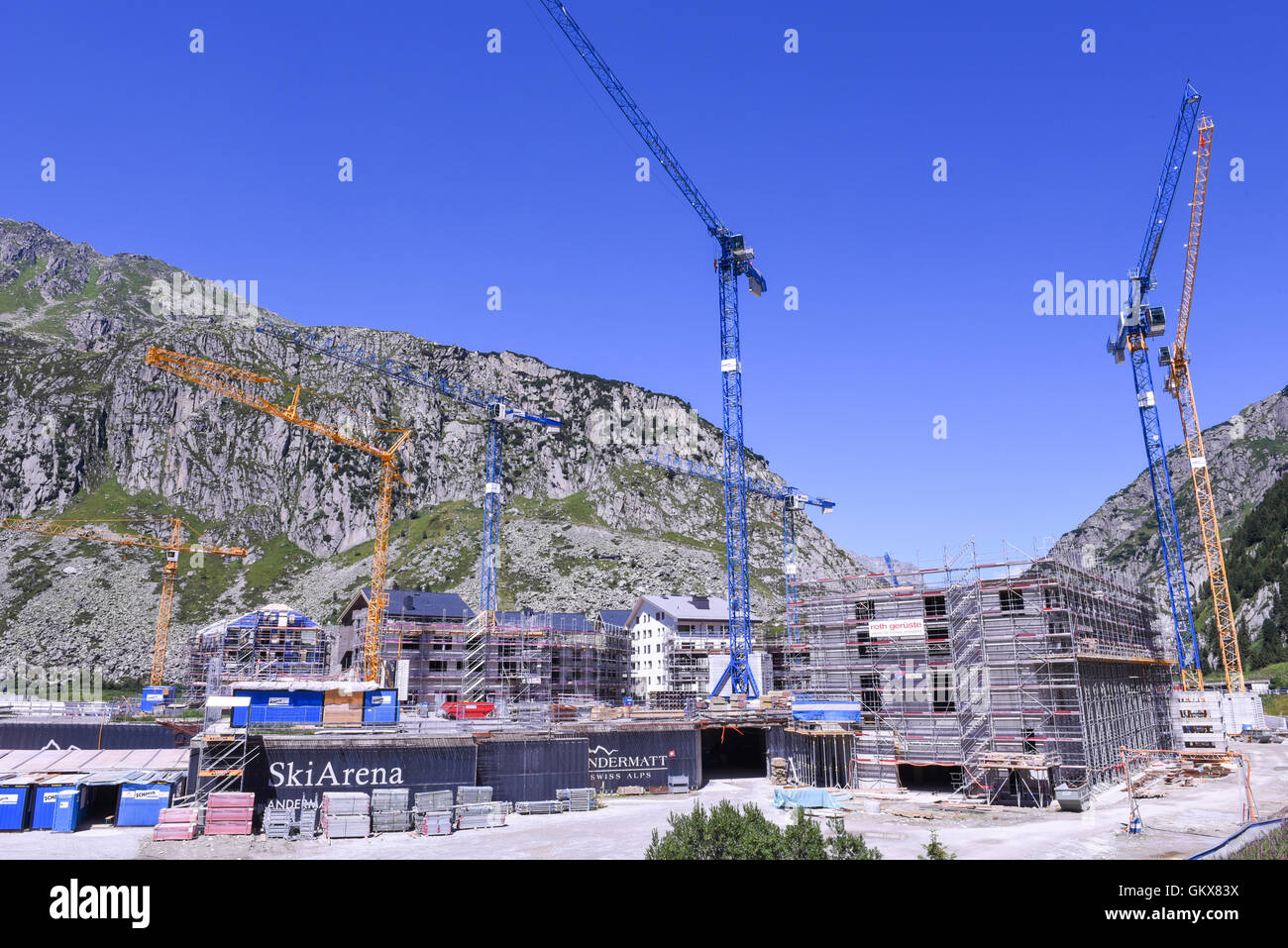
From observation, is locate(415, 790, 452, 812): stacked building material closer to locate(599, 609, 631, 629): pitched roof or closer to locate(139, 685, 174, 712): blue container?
locate(139, 685, 174, 712): blue container

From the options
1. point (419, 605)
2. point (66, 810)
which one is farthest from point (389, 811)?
point (419, 605)

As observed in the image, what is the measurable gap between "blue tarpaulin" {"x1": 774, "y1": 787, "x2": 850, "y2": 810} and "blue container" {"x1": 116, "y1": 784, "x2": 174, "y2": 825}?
32.9 metres

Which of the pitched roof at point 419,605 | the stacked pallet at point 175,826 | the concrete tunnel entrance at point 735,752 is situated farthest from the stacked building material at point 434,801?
the pitched roof at point 419,605

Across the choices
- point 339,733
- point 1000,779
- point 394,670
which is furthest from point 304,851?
point 394,670

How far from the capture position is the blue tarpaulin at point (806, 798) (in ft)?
151

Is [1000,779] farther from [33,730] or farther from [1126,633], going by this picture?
[33,730]

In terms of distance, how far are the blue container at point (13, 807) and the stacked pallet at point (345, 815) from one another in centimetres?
1354

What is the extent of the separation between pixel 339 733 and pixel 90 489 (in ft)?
599

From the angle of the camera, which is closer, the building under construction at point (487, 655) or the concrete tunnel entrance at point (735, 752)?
the concrete tunnel entrance at point (735, 752)

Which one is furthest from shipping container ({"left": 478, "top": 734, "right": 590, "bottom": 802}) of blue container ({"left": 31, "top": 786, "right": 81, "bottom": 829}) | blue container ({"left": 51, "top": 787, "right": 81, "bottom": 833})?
blue container ({"left": 31, "top": 786, "right": 81, "bottom": 829})

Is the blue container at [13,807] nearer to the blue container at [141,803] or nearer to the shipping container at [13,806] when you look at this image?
the shipping container at [13,806]

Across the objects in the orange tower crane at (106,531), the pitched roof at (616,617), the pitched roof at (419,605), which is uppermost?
the orange tower crane at (106,531)

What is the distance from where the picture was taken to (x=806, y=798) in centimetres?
4656

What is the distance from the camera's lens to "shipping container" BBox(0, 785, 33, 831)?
3838 centimetres
